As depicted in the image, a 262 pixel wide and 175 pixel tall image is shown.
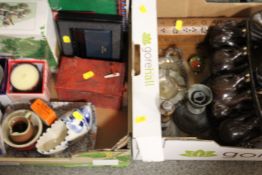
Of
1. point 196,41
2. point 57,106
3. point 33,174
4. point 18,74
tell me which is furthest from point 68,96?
point 196,41

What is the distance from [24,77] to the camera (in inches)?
43.3

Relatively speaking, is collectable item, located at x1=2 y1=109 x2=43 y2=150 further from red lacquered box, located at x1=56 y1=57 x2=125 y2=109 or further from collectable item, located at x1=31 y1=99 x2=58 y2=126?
red lacquered box, located at x1=56 y1=57 x2=125 y2=109

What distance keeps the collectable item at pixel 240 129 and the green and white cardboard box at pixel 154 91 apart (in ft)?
0.11

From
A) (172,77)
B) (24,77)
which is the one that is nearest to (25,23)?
(24,77)

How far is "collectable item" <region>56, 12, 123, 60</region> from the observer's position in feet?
3.52

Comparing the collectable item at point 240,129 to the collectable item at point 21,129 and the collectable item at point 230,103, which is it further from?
the collectable item at point 21,129

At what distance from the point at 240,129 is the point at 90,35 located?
51 centimetres

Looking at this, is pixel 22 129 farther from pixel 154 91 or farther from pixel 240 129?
pixel 240 129

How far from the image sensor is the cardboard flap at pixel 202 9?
113cm

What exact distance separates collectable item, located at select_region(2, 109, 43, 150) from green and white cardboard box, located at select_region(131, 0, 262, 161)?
0.30 metres

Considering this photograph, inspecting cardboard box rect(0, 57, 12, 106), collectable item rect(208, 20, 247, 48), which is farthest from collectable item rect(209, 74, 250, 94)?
cardboard box rect(0, 57, 12, 106)

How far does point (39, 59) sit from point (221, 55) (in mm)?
549

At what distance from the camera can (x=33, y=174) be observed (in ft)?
3.94

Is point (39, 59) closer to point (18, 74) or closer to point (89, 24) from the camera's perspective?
point (18, 74)
